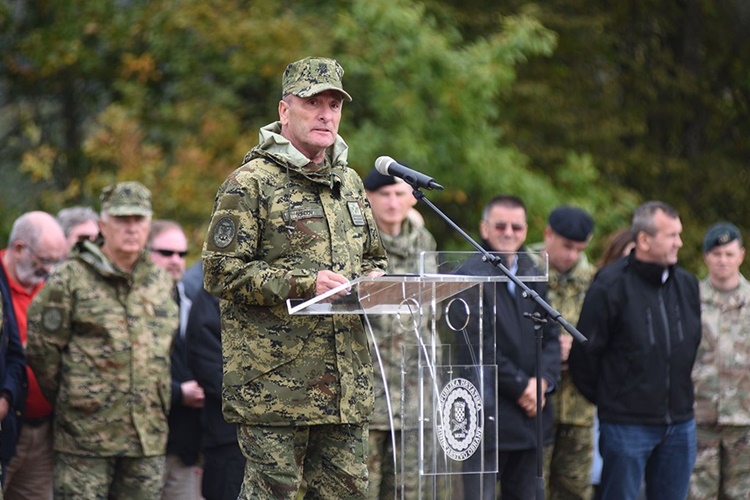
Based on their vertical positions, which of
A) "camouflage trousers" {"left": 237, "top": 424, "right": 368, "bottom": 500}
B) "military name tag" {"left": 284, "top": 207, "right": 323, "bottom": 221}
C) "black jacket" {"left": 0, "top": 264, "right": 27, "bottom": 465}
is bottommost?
"camouflage trousers" {"left": 237, "top": 424, "right": 368, "bottom": 500}

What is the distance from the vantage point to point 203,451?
786cm

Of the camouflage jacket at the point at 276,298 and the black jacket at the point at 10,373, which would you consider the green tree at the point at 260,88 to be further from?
the camouflage jacket at the point at 276,298

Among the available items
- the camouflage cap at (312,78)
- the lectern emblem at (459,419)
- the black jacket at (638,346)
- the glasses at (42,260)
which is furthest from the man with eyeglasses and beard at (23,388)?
the black jacket at (638,346)

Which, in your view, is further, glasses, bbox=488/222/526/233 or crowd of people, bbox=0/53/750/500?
glasses, bbox=488/222/526/233

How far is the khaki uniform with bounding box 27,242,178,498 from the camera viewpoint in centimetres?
735

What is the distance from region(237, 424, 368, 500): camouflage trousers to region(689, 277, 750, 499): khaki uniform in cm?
400

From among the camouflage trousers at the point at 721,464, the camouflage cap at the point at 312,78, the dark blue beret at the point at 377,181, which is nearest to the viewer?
the camouflage cap at the point at 312,78

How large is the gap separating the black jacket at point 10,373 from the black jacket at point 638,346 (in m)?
3.28

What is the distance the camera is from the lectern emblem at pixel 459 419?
19.1ft

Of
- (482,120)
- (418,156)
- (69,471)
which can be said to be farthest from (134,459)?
(482,120)

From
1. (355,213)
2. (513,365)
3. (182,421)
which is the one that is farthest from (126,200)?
(513,365)

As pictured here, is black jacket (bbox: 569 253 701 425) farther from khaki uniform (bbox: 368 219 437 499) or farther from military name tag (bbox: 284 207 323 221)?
military name tag (bbox: 284 207 323 221)

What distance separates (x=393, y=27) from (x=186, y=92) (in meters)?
2.81

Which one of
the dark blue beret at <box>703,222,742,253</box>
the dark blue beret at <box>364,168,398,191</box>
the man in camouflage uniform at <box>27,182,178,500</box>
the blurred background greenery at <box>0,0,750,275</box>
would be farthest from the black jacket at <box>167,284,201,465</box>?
the blurred background greenery at <box>0,0,750,275</box>
